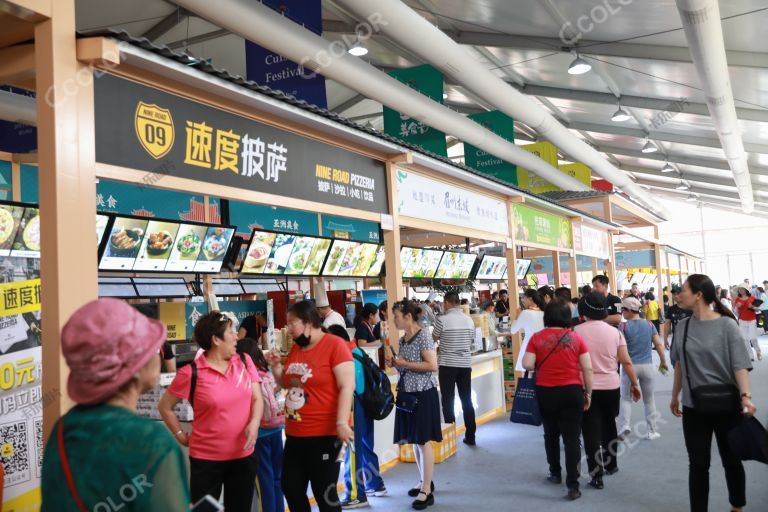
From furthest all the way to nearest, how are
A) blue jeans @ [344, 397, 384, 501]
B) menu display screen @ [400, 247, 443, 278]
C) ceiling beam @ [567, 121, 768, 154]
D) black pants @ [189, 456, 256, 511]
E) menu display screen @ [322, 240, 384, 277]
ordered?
ceiling beam @ [567, 121, 768, 154] < menu display screen @ [400, 247, 443, 278] < menu display screen @ [322, 240, 384, 277] < blue jeans @ [344, 397, 384, 501] < black pants @ [189, 456, 256, 511]

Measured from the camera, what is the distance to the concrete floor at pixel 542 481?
211 inches

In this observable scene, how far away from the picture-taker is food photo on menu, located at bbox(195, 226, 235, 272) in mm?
7039

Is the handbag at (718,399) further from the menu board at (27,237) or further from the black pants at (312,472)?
the menu board at (27,237)

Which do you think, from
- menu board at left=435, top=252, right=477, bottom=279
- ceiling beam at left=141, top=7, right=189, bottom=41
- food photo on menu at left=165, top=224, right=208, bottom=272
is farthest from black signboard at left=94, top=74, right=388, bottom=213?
ceiling beam at left=141, top=7, right=189, bottom=41

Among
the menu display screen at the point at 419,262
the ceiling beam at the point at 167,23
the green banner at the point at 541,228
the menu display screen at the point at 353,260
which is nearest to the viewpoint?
the menu display screen at the point at 353,260

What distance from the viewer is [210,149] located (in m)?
4.49

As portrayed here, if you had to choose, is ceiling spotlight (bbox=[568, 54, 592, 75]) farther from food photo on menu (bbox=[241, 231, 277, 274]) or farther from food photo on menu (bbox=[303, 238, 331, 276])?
food photo on menu (bbox=[241, 231, 277, 274])

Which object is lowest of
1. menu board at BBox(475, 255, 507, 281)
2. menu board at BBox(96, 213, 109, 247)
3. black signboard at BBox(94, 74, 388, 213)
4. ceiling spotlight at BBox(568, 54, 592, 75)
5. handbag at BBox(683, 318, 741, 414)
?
handbag at BBox(683, 318, 741, 414)

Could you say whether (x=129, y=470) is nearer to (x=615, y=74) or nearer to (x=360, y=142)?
(x=360, y=142)

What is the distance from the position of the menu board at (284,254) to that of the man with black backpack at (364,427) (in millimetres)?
2737

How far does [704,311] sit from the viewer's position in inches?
168

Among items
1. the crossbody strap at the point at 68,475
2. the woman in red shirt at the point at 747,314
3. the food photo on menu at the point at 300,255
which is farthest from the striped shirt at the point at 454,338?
the woman in red shirt at the point at 747,314

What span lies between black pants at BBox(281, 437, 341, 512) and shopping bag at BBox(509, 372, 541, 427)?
3059mm

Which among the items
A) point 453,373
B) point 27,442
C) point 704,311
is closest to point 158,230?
point 27,442
